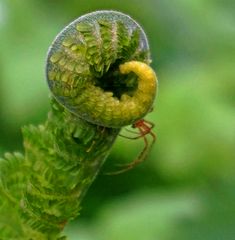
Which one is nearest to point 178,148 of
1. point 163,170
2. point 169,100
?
point 163,170

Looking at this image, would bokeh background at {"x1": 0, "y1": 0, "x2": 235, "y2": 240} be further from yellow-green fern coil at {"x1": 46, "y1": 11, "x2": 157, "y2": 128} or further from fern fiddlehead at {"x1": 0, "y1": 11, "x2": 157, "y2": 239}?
yellow-green fern coil at {"x1": 46, "y1": 11, "x2": 157, "y2": 128}

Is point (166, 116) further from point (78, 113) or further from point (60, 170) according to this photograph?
point (78, 113)

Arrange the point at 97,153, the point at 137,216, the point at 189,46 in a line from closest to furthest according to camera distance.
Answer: the point at 97,153, the point at 137,216, the point at 189,46

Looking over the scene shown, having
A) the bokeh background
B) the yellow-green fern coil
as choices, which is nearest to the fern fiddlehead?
the yellow-green fern coil

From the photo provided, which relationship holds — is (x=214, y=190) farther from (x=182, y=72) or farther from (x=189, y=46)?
(x=189, y=46)

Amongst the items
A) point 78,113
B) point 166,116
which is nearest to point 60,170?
point 78,113

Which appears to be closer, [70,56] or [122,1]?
[70,56]
